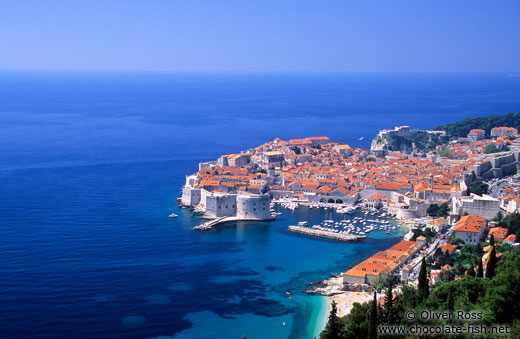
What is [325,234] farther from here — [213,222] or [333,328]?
[333,328]

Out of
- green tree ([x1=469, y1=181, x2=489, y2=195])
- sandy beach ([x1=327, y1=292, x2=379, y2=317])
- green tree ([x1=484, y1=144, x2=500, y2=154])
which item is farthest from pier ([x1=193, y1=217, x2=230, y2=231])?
green tree ([x1=484, y1=144, x2=500, y2=154])

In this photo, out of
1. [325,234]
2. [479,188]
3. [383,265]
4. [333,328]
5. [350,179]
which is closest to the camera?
[333,328]

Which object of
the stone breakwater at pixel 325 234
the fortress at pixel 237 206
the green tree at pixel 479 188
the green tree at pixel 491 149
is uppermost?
the green tree at pixel 491 149

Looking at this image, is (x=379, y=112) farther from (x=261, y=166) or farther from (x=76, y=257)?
(x=76, y=257)

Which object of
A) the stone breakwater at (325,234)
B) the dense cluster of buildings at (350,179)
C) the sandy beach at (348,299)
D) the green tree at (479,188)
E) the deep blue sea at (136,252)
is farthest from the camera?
the green tree at (479,188)

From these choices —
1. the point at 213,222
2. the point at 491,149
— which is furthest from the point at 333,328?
the point at 491,149

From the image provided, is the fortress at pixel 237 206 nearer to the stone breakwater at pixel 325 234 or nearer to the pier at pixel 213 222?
the pier at pixel 213 222

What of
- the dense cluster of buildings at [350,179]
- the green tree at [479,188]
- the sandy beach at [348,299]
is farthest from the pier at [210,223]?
the green tree at [479,188]

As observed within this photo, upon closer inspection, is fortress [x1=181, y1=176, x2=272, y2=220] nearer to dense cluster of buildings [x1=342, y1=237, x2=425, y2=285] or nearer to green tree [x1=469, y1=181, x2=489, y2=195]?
dense cluster of buildings [x1=342, y1=237, x2=425, y2=285]
